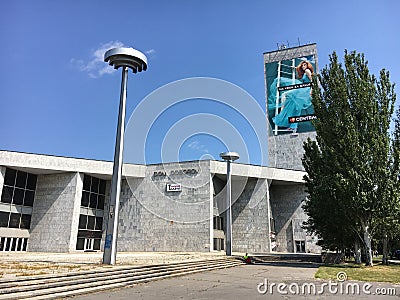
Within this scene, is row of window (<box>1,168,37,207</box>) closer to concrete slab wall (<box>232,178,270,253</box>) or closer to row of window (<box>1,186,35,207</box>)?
row of window (<box>1,186,35,207</box>)

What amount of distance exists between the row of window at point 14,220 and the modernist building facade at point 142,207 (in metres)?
0.11

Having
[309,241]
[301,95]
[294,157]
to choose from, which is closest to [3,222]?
[309,241]

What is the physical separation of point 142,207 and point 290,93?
3424 cm

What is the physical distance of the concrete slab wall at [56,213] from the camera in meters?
35.8

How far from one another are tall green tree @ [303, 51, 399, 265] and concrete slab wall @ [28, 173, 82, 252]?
83.3ft

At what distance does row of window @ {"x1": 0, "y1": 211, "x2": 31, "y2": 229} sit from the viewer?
34347mm

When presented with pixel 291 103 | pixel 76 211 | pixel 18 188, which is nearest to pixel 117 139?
pixel 76 211

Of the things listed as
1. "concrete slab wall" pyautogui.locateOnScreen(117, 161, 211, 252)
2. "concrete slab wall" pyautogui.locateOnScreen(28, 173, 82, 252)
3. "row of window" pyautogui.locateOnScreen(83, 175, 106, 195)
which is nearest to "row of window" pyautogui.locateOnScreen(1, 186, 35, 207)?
"concrete slab wall" pyautogui.locateOnScreen(28, 173, 82, 252)

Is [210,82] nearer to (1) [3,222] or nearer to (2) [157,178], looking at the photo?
(2) [157,178]

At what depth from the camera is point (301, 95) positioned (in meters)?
57.6

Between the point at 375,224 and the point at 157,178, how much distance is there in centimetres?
2612

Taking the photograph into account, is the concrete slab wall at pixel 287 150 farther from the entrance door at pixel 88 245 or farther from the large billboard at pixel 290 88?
the entrance door at pixel 88 245

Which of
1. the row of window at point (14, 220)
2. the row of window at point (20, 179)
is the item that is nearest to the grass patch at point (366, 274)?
the row of window at point (14, 220)

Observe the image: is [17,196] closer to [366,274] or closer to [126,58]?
[126,58]
